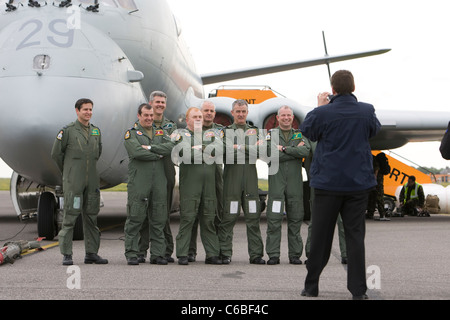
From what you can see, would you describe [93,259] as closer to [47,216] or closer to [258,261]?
[258,261]

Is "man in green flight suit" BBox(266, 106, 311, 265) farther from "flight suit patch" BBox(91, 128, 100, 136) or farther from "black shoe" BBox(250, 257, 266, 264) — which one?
Answer: "flight suit patch" BBox(91, 128, 100, 136)

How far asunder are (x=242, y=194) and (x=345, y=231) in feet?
7.18

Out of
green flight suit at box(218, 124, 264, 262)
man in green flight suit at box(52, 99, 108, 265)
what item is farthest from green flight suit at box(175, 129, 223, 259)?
man in green flight suit at box(52, 99, 108, 265)

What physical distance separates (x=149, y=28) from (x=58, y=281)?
18.6ft

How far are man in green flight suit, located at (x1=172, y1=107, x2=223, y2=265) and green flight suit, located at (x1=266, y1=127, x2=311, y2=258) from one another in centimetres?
57

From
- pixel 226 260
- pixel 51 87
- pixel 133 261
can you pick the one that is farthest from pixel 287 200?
pixel 51 87

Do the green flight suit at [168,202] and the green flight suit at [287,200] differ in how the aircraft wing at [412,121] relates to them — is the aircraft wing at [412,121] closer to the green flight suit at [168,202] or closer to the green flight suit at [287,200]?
the green flight suit at [287,200]

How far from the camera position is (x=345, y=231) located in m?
4.34

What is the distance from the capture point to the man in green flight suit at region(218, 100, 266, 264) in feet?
20.6

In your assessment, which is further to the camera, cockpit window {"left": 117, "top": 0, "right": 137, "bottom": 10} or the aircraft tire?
cockpit window {"left": 117, "top": 0, "right": 137, "bottom": 10}

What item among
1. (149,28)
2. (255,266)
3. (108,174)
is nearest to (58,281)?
(255,266)

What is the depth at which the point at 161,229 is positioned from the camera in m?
6.25

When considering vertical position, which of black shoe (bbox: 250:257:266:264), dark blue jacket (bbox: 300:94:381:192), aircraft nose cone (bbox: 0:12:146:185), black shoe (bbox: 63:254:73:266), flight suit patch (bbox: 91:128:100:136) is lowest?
black shoe (bbox: 250:257:266:264)
